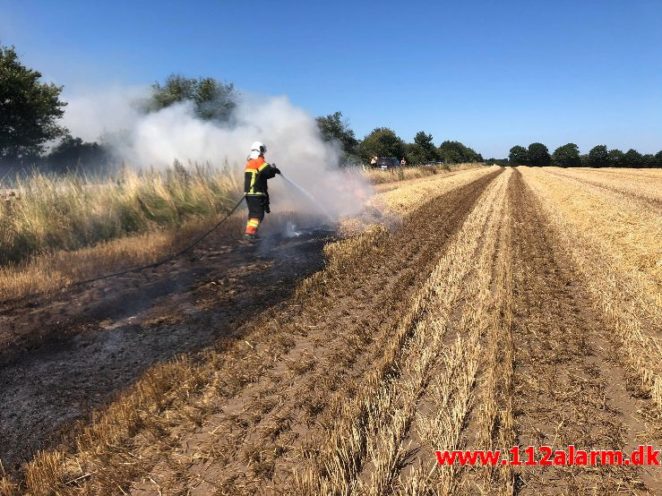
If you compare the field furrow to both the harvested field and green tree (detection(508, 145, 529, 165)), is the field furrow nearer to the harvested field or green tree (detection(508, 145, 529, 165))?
the harvested field

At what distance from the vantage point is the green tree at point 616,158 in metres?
83.9

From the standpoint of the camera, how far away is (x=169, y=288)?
6.10 m

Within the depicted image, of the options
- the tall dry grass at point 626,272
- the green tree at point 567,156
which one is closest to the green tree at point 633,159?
the green tree at point 567,156

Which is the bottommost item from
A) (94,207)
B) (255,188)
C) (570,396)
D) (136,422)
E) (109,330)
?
(570,396)

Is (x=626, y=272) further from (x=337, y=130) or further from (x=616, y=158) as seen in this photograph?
(x=616, y=158)

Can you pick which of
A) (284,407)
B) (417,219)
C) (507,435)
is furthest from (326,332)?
(417,219)

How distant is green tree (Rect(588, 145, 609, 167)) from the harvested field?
101 metres

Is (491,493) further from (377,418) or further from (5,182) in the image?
(5,182)

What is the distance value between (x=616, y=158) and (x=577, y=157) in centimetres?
1538

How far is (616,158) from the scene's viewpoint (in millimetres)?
85812

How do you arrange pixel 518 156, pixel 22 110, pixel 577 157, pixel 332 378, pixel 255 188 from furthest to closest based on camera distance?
pixel 518 156 → pixel 577 157 → pixel 22 110 → pixel 255 188 → pixel 332 378

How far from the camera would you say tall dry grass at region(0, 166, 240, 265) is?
286 inches

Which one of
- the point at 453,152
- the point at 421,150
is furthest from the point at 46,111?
the point at 453,152

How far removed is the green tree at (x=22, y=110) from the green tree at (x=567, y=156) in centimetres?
10607
